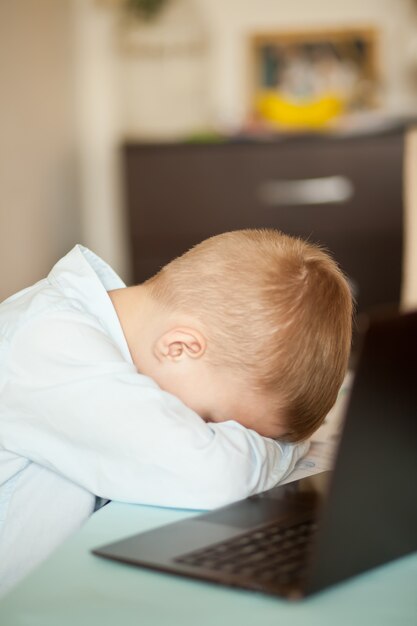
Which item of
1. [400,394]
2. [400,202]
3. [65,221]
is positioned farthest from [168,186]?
[400,394]

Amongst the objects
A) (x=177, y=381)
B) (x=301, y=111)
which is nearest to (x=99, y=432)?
(x=177, y=381)

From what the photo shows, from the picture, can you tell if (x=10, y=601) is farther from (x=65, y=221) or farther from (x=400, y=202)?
(x=65, y=221)

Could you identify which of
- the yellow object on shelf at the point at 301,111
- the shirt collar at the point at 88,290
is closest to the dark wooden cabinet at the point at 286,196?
the yellow object on shelf at the point at 301,111

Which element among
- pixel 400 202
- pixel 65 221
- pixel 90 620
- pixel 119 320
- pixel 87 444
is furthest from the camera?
pixel 65 221

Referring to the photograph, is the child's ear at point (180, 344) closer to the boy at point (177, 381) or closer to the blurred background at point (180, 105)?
the boy at point (177, 381)

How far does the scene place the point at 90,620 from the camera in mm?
558

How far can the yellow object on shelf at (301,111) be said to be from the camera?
163 inches

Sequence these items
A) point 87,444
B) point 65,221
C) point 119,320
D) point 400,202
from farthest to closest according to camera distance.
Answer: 1. point 65,221
2. point 400,202
3. point 119,320
4. point 87,444

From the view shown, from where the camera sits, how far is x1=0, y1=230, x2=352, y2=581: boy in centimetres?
83

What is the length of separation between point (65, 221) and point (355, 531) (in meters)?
3.92

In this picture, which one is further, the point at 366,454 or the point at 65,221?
the point at 65,221

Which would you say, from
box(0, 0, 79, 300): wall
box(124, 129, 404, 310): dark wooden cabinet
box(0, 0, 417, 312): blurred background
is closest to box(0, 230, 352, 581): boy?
box(0, 0, 79, 300): wall

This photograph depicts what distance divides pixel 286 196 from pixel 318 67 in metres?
0.81

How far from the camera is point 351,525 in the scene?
60cm
